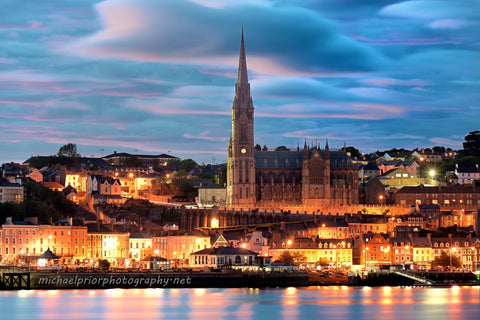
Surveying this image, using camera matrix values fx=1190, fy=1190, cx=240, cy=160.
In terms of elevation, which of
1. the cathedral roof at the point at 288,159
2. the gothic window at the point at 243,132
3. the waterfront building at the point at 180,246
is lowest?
the waterfront building at the point at 180,246

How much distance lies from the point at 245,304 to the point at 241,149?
77627 millimetres

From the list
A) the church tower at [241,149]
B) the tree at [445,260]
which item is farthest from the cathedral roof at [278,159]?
the tree at [445,260]

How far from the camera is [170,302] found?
96688 millimetres

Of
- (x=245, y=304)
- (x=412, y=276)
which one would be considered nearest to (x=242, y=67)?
(x=412, y=276)

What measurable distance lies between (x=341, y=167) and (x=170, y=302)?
7920 cm

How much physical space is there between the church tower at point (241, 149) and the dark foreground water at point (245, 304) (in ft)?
186

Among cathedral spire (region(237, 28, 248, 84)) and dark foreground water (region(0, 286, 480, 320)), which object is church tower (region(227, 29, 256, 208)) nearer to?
cathedral spire (region(237, 28, 248, 84))

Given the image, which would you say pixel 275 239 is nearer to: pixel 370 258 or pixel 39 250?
pixel 370 258

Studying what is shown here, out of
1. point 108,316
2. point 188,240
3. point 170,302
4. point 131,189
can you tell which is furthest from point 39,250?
point 131,189

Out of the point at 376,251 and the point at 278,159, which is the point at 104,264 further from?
the point at 278,159

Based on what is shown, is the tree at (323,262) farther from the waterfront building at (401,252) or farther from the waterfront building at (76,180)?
the waterfront building at (76,180)

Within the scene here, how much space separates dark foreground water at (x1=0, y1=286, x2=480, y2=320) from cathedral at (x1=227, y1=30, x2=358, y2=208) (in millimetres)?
56914

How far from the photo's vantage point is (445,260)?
4860 inches

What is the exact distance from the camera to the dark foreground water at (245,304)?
289 feet
